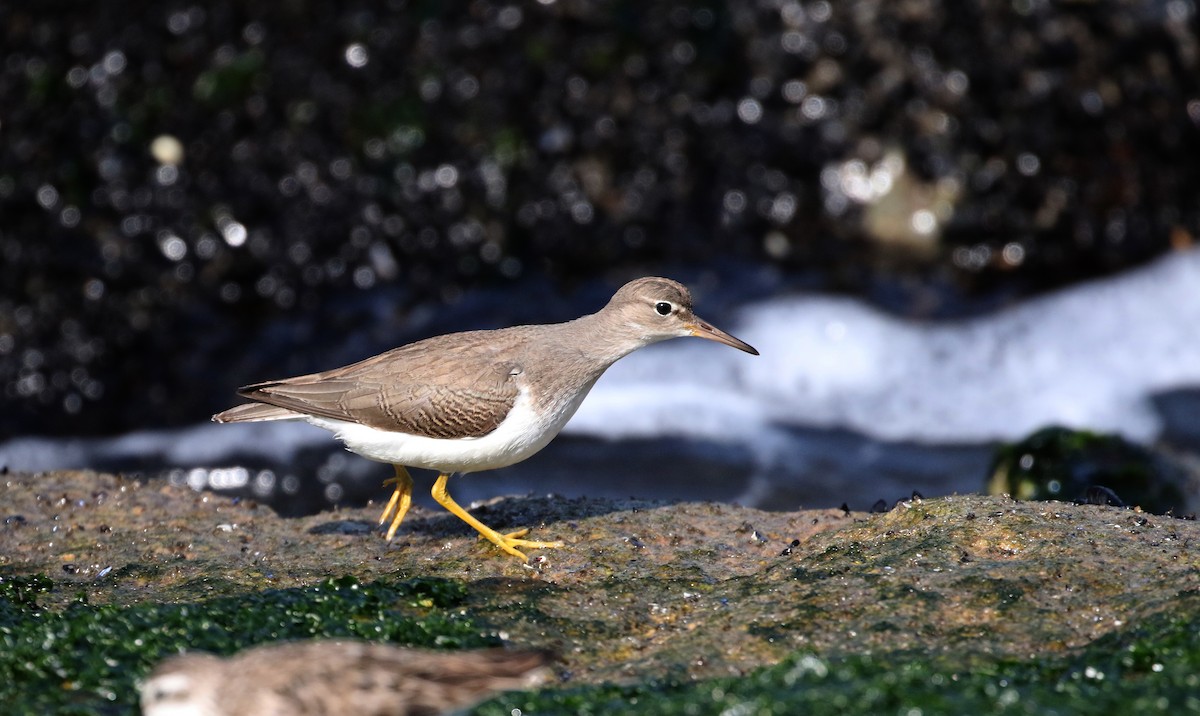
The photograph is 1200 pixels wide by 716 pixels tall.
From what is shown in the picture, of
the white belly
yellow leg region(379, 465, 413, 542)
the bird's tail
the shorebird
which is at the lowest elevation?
the shorebird

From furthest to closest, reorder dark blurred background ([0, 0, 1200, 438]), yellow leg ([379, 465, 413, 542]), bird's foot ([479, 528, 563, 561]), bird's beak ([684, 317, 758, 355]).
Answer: dark blurred background ([0, 0, 1200, 438]), bird's beak ([684, 317, 758, 355]), yellow leg ([379, 465, 413, 542]), bird's foot ([479, 528, 563, 561])

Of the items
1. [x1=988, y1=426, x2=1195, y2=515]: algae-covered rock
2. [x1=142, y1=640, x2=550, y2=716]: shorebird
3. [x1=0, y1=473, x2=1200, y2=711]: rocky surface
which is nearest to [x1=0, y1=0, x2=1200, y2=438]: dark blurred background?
[x1=988, y1=426, x2=1195, y2=515]: algae-covered rock

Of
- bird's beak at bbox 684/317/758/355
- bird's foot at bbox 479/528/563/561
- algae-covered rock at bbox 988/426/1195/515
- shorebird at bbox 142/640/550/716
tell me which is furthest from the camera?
algae-covered rock at bbox 988/426/1195/515

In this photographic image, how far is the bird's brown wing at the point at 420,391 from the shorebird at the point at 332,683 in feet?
9.19

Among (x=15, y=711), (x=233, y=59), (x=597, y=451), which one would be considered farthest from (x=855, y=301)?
(x=15, y=711)

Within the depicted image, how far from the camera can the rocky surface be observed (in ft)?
20.2

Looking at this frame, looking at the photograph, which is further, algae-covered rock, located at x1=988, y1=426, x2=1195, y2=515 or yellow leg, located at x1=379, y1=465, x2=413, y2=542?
algae-covered rock, located at x1=988, y1=426, x2=1195, y2=515

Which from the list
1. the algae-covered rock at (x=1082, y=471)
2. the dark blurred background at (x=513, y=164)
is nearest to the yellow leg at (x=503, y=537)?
the algae-covered rock at (x=1082, y=471)

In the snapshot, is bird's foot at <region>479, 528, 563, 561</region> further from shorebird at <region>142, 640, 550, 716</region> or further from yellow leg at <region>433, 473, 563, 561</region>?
shorebird at <region>142, 640, 550, 716</region>

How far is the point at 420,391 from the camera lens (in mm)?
8031

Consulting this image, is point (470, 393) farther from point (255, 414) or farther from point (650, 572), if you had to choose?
point (650, 572)

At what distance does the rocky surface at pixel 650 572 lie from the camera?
615 centimetres

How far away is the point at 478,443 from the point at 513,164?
7443mm

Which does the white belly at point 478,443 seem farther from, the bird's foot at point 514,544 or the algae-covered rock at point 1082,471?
the algae-covered rock at point 1082,471
